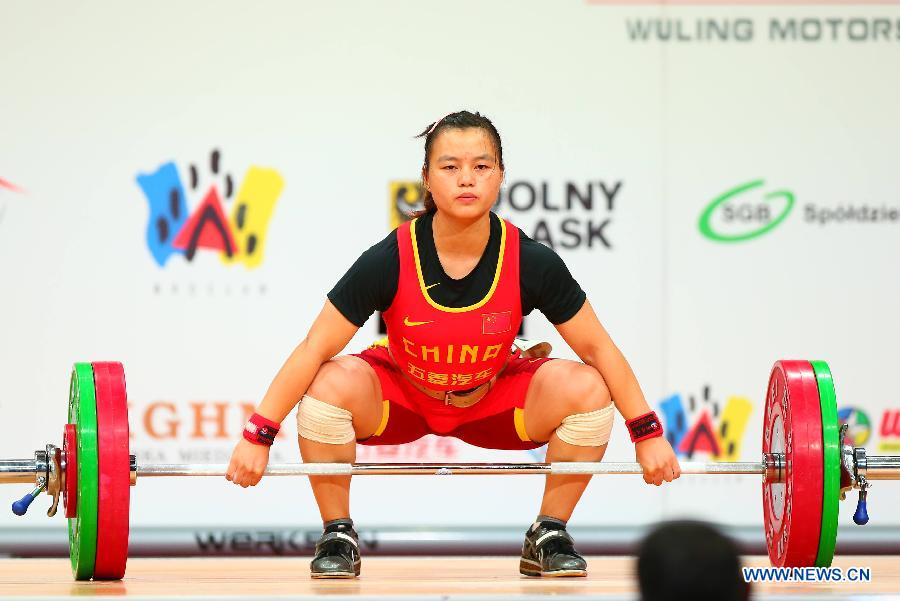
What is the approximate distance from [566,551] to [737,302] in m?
1.57

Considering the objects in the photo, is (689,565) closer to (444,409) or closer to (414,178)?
(444,409)

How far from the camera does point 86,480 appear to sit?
268 centimetres

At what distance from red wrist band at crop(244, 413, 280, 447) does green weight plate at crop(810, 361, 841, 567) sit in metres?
1.12

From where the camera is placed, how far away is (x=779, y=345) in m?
4.23

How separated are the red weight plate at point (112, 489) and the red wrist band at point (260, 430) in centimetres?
25

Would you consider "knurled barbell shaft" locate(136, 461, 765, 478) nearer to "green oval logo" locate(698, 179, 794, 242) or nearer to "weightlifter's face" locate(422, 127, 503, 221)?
"weightlifter's face" locate(422, 127, 503, 221)

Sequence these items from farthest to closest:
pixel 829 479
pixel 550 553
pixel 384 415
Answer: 1. pixel 384 415
2. pixel 550 553
3. pixel 829 479

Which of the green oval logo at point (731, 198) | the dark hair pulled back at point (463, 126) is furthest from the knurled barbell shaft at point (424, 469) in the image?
the green oval logo at point (731, 198)

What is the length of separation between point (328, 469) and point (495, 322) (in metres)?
0.48

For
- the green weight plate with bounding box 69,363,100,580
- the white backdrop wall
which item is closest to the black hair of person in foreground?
the green weight plate with bounding box 69,363,100,580

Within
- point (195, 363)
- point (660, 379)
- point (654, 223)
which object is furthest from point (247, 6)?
point (660, 379)

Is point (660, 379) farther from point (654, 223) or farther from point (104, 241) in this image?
point (104, 241)

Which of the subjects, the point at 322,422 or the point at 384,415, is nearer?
the point at 322,422

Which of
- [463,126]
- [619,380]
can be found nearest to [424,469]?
[619,380]
